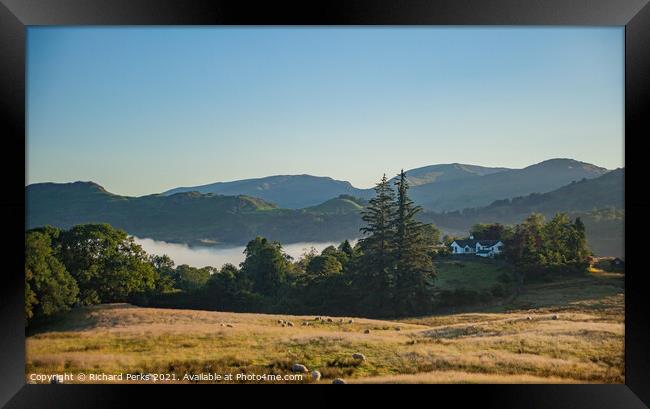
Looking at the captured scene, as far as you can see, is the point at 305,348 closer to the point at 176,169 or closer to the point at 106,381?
the point at 106,381

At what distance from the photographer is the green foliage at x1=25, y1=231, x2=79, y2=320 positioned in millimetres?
5461

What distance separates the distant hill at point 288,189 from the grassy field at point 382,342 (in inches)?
54.8

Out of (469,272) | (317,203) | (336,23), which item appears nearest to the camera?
(336,23)

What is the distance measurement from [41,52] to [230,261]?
320 cm

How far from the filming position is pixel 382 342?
5520mm

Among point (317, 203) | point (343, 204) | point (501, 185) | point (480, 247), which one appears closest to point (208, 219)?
point (317, 203)

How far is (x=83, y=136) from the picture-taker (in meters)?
5.70

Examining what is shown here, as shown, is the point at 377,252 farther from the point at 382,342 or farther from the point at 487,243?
the point at 487,243

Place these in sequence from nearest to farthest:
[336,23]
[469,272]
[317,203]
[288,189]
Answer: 1. [336,23]
2. [469,272]
3. [288,189]
4. [317,203]

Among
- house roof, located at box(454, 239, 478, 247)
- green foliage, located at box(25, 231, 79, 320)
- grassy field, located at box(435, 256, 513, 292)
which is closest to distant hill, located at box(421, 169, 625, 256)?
house roof, located at box(454, 239, 478, 247)

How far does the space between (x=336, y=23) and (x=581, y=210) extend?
3478 millimetres

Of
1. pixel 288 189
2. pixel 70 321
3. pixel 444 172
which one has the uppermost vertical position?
pixel 444 172

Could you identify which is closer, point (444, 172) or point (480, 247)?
point (444, 172)

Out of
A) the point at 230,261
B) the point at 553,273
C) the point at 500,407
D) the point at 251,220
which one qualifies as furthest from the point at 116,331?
the point at 553,273
